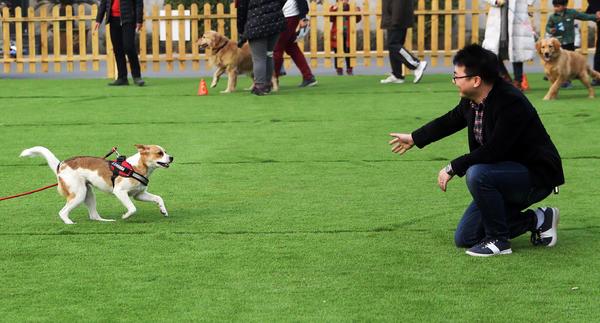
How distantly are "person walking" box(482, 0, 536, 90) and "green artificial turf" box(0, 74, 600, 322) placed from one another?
12.0 feet

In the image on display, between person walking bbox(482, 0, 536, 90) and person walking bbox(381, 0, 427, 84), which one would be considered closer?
person walking bbox(482, 0, 536, 90)

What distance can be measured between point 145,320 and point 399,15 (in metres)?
13.7

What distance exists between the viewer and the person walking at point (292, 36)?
16734mm

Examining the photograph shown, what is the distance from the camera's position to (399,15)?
18.4m

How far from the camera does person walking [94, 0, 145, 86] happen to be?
58.8 feet

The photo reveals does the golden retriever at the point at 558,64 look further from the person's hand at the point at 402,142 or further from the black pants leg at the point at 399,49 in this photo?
the person's hand at the point at 402,142

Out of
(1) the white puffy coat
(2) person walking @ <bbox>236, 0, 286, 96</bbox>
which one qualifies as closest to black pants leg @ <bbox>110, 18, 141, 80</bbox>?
(2) person walking @ <bbox>236, 0, 286, 96</bbox>

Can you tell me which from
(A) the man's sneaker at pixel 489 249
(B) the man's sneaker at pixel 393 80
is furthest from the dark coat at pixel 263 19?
(A) the man's sneaker at pixel 489 249

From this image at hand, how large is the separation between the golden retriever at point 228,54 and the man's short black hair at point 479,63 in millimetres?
10752

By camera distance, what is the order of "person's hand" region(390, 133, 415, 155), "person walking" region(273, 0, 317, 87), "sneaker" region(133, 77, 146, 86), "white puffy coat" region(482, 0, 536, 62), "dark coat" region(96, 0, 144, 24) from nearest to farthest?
"person's hand" region(390, 133, 415, 155) < "person walking" region(273, 0, 317, 87) < "white puffy coat" region(482, 0, 536, 62) < "dark coat" region(96, 0, 144, 24) < "sneaker" region(133, 77, 146, 86)

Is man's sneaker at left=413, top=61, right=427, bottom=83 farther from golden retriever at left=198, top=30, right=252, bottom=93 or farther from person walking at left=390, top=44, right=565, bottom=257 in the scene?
person walking at left=390, top=44, right=565, bottom=257

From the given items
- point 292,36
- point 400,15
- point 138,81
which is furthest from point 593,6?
point 138,81

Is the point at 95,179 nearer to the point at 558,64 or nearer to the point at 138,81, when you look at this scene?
the point at 558,64

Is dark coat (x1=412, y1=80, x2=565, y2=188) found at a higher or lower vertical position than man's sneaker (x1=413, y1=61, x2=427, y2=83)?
higher
